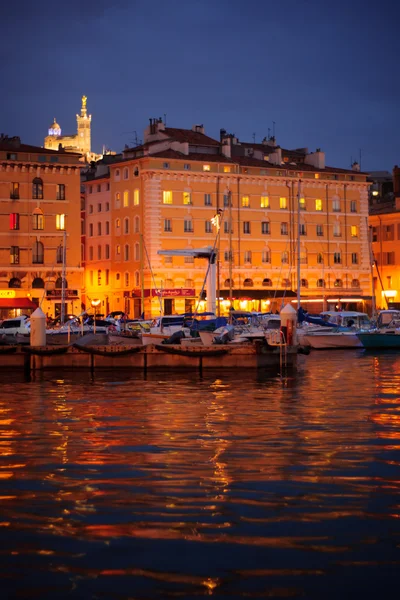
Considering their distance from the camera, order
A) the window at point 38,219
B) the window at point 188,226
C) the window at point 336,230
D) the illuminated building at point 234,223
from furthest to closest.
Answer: the window at point 336,230
the window at point 188,226
the illuminated building at point 234,223
the window at point 38,219

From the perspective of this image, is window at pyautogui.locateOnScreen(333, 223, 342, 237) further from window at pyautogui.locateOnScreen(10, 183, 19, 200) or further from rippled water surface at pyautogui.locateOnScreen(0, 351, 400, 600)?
rippled water surface at pyautogui.locateOnScreen(0, 351, 400, 600)

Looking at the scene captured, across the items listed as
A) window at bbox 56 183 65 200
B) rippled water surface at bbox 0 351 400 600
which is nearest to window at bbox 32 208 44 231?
window at bbox 56 183 65 200

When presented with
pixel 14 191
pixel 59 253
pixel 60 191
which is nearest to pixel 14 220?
pixel 14 191

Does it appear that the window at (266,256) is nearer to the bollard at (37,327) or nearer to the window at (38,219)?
the window at (38,219)

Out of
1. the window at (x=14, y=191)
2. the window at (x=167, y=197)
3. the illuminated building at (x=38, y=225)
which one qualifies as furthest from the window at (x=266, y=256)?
the window at (x=14, y=191)

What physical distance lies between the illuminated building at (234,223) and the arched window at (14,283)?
Answer: 32.9 feet

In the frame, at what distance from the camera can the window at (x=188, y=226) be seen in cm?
9394

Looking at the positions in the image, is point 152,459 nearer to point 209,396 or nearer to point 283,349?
point 209,396

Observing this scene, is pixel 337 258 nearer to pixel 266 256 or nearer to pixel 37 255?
pixel 266 256

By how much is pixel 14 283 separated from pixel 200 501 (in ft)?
241

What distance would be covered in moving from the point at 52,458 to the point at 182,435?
3664 millimetres

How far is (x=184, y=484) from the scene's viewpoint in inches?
599

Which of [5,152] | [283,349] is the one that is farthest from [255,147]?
[283,349]

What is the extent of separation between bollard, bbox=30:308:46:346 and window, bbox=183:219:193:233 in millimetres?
52837
